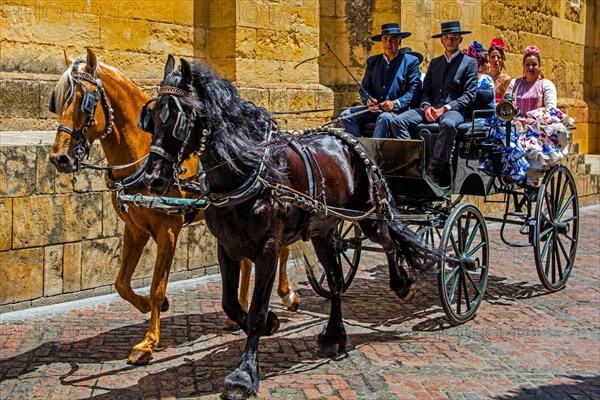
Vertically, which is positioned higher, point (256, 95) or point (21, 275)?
point (256, 95)

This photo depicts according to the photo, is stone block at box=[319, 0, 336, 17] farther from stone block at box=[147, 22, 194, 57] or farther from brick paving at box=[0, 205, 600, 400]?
brick paving at box=[0, 205, 600, 400]

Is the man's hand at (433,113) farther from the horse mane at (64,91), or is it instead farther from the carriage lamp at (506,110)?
the horse mane at (64,91)

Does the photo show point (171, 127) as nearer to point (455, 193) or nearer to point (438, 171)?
point (438, 171)

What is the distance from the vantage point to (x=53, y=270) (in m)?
8.16

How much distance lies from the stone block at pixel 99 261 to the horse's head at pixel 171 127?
128 inches

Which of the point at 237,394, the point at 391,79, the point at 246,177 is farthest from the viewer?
the point at 391,79

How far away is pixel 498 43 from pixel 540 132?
163cm

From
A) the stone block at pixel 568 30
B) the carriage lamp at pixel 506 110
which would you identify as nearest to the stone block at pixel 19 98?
the carriage lamp at pixel 506 110

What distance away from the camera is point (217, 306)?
8250 mm

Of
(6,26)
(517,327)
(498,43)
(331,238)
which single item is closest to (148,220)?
(331,238)

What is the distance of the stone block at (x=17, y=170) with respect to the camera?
775cm

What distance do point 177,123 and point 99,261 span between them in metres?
3.53

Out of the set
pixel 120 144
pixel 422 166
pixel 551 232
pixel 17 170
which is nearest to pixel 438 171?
pixel 422 166

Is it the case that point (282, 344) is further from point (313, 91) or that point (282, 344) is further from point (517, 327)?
point (313, 91)
